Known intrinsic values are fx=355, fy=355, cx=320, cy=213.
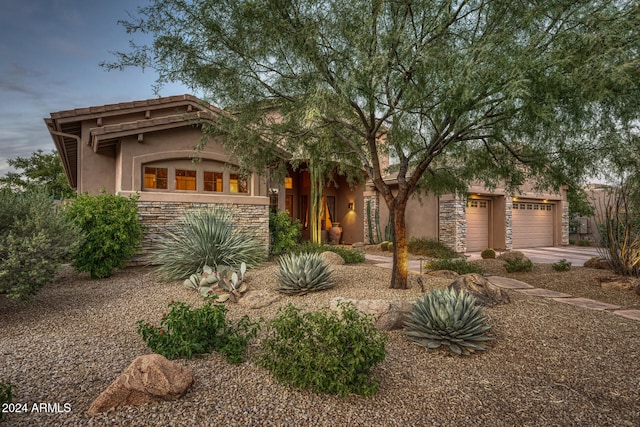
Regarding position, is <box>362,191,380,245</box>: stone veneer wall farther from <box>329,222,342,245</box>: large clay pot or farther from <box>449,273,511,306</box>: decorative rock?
<box>449,273,511,306</box>: decorative rock

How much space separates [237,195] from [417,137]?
583cm

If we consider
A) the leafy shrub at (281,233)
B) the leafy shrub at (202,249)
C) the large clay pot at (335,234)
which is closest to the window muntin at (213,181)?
the leafy shrub at (281,233)

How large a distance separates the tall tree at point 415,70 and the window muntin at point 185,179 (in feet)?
12.5

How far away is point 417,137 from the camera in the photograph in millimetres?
7500

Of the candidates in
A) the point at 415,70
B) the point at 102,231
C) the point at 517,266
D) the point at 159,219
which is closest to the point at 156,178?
the point at 159,219

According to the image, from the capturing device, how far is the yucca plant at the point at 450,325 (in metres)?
4.01

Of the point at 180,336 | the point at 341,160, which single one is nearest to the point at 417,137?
the point at 341,160

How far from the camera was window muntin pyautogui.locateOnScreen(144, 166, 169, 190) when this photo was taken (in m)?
9.96

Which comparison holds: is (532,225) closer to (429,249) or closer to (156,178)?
(429,249)

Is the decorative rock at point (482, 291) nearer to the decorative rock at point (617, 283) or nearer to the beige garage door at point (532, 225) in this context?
the decorative rock at point (617, 283)

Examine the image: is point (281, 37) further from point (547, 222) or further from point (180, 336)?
point (547, 222)

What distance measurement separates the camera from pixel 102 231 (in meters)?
8.05

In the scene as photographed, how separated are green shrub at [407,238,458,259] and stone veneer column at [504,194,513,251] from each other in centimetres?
357

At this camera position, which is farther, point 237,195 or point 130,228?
point 237,195
